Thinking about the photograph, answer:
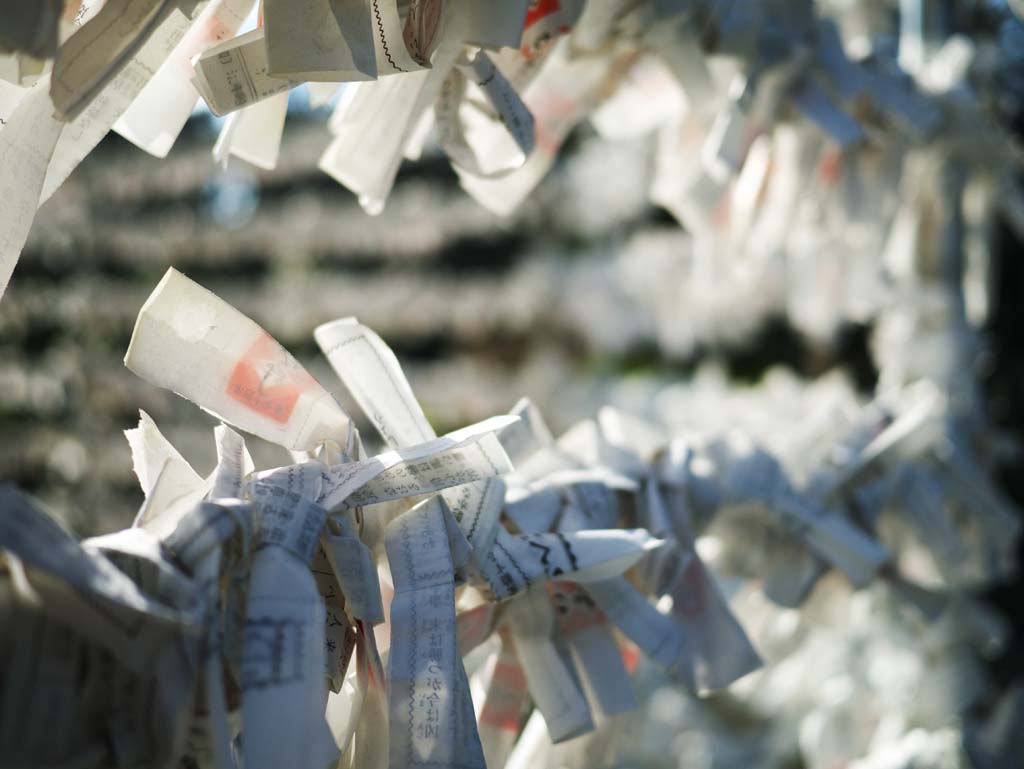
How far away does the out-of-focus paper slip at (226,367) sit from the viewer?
0.24 metres

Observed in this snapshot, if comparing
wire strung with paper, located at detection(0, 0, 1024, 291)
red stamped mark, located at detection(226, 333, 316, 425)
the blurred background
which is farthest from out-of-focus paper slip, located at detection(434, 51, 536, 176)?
the blurred background

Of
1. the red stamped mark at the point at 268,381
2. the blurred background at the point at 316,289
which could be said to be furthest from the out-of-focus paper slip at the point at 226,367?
the blurred background at the point at 316,289

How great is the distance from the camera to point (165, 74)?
0.29 metres

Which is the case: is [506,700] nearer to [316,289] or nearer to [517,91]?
[517,91]

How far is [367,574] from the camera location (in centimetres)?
23

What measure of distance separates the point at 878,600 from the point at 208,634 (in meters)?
0.39

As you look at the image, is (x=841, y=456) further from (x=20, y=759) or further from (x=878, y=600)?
(x=20, y=759)

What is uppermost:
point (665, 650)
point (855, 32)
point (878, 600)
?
point (855, 32)

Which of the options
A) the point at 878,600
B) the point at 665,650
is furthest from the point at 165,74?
the point at 878,600

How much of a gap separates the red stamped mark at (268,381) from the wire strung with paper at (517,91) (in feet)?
0.20

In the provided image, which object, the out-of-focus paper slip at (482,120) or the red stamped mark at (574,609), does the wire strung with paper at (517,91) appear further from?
the red stamped mark at (574,609)

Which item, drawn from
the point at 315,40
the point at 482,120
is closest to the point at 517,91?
the point at 482,120

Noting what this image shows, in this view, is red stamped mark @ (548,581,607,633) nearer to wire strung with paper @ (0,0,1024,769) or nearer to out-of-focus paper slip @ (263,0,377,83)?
wire strung with paper @ (0,0,1024,769)

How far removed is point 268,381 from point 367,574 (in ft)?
0.20
